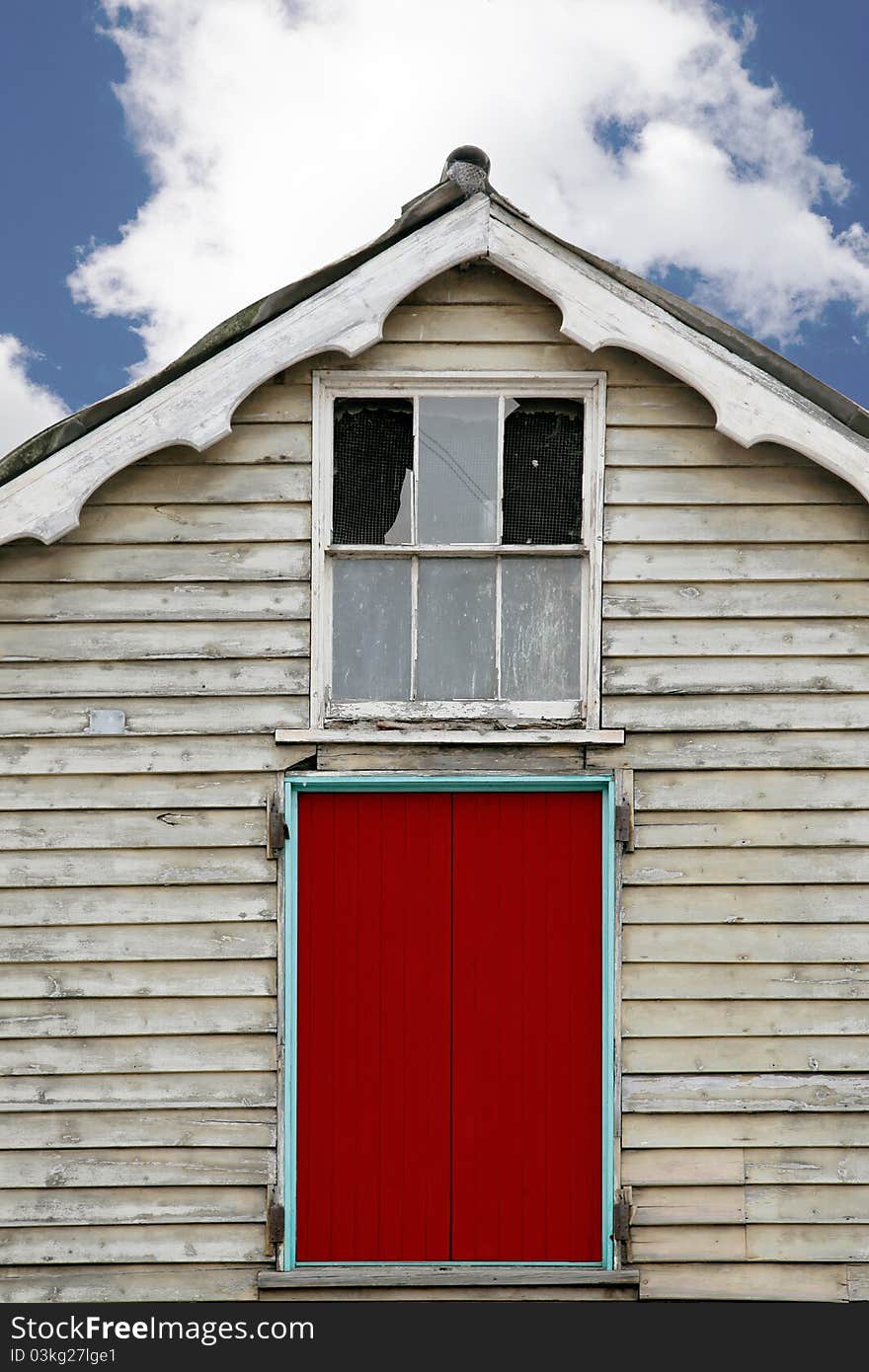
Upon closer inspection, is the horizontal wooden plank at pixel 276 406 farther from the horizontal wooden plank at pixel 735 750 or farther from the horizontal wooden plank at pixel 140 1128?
the horizontal wooden plank at pixel 140 1128

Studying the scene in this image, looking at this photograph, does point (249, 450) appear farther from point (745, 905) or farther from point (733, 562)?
point (745, 905)

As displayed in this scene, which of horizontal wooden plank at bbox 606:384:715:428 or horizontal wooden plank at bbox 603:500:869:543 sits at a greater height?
horizontal wooden plank at bbox 606:384:715:428

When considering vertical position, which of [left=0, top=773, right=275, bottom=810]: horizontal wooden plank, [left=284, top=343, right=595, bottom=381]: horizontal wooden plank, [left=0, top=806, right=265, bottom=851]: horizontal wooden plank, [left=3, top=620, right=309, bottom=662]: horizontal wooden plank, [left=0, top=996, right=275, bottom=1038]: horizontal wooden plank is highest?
[left=284, top=343, right=595, bottom=381]: horizontal wooden plank

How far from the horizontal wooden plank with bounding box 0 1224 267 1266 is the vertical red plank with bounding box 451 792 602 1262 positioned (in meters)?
1.00

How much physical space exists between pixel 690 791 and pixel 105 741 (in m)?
2.72

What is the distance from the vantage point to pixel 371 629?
563cm

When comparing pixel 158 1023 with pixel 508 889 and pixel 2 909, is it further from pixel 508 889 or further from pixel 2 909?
pixel 508 889

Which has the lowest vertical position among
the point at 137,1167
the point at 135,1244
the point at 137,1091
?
the point at 135,1244

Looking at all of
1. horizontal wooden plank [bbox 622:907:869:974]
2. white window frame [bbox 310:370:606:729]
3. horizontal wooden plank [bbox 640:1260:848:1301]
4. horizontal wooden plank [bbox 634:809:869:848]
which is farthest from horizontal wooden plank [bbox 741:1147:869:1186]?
white window frame [bbox 310:370:606:729]

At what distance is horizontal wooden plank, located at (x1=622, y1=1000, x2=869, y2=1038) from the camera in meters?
5.49

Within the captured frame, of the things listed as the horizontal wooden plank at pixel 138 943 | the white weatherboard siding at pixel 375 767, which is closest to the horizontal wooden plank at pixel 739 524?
the white weatherboard siding at pixel 375 767

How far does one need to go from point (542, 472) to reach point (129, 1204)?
12.7 feet

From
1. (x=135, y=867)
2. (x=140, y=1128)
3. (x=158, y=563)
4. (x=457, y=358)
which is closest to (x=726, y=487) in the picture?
(x=457, y=358)

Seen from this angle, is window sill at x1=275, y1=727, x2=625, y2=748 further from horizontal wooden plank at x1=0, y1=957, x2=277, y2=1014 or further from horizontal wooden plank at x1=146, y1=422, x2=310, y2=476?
horizontal wooden plank at x1=146, y1=422, x2=310, y2=476
